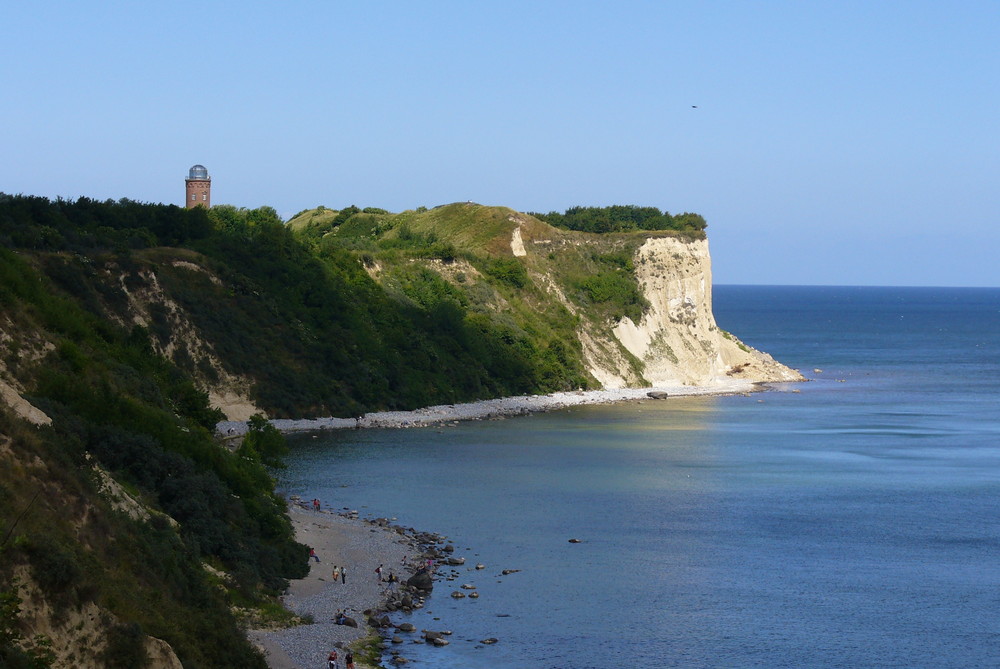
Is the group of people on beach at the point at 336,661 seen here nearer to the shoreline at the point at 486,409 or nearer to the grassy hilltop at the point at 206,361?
the grassy hilltop at the point at 206,361

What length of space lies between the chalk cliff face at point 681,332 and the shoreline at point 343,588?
62.1 m

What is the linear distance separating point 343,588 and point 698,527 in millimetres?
16278

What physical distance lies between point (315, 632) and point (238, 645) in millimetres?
5651

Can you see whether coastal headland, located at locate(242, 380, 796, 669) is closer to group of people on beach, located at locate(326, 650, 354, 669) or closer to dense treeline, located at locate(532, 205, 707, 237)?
group of people on beach, located at locate(326, 650, 354, 669)

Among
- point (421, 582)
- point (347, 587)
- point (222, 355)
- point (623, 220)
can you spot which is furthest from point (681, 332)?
point (347, 587)

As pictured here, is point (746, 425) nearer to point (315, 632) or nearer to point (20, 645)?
point (315, 632)

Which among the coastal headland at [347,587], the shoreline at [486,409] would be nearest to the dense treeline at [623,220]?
the shoreline at [486,409]

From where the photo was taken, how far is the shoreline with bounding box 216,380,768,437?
7606cm

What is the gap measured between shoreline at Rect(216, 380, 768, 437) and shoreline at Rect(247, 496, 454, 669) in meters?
20.3

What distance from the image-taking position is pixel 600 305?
115 m

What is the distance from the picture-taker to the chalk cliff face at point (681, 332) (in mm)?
A: 113312

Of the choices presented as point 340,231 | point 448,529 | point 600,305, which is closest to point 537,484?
point 448,529

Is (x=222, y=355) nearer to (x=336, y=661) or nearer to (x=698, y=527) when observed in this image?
(x=698, y=527)

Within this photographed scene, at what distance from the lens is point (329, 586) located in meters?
40.4
